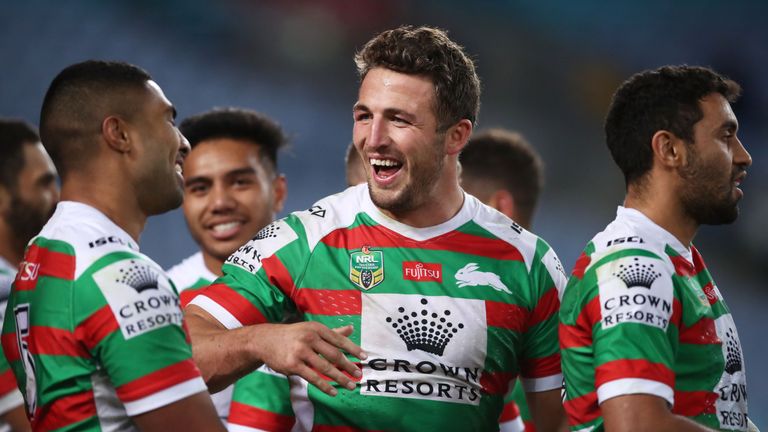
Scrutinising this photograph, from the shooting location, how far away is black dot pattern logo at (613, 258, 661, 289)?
9.19ft

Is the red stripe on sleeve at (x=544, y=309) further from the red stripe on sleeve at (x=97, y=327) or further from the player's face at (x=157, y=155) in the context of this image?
the red stripe on sleeve at (x=97, y=327)

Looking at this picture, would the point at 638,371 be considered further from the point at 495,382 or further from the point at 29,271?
the point at 29,271

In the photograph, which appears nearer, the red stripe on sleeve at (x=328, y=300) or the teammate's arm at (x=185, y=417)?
the teammate's arm at (x=185, y=417)

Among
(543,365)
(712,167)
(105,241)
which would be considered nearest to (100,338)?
(105,241)

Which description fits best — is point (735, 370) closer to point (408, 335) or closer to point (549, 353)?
point (549, 353)

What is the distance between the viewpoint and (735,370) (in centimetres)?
300

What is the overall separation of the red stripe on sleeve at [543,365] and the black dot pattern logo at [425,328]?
1.04ft

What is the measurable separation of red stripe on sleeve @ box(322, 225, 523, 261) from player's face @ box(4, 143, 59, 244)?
88.8 inches

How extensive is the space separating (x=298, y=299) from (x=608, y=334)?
1.01 m

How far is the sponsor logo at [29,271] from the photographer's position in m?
2.54

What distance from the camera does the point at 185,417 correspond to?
242 cm

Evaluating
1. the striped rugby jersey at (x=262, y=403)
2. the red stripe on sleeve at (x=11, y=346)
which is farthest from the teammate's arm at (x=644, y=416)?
the red stripe on sleeve at (x=11, y=346)

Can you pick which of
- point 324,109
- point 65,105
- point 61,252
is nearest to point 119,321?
point 61,252

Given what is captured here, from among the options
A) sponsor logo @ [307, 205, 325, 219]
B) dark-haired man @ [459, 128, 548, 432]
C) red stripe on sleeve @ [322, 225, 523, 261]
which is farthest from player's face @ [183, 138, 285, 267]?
red stripe on sleeve @ [322, 225, 523, 261]
